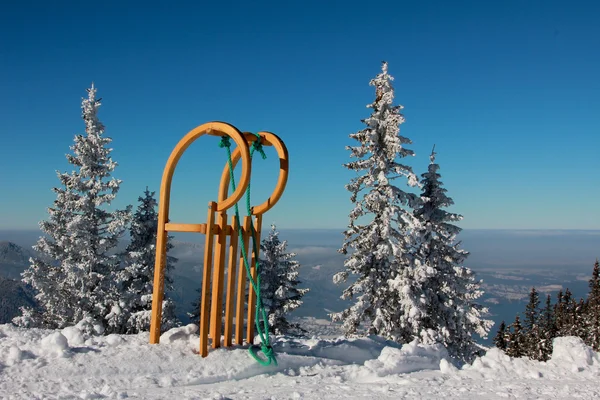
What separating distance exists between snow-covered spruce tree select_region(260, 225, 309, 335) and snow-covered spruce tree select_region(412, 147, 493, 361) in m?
7.63

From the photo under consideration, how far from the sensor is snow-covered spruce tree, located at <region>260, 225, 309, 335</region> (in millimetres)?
22891

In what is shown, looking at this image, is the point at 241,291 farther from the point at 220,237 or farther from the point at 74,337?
the point at 74,337

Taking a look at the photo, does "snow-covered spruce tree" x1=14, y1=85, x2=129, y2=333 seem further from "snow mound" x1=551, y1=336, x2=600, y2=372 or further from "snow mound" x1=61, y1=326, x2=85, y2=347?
"snow mound" x1=551, y1=336, x2=600, y2=372

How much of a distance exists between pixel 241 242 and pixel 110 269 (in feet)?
51.1

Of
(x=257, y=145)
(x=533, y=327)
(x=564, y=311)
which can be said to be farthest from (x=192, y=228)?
(x=564, y=311)

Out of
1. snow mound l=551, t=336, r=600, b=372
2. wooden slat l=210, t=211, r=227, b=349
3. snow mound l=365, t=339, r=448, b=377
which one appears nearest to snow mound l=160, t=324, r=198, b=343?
wooden slat l=210, t=211, r=227, b=349

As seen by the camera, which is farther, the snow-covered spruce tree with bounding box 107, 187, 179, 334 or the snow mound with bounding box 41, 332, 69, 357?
the snow-covered spruce tree with bounding box 107, 187, 179, 334

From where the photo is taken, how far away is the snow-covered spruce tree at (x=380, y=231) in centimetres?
1656

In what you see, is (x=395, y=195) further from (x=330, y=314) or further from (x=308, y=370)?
(x=308, y=370)

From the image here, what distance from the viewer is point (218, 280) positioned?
25.2 ft

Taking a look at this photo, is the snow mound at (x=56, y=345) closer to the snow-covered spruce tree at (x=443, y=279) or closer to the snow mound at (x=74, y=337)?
the snow mound at (x=74, y=337)

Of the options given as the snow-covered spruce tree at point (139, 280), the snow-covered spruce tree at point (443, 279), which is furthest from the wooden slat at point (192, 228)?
the snow-covered spruce tree at point (139, 280)

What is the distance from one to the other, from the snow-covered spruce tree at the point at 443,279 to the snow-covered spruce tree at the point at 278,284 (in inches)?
300

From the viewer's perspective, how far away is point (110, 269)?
68.4ft
